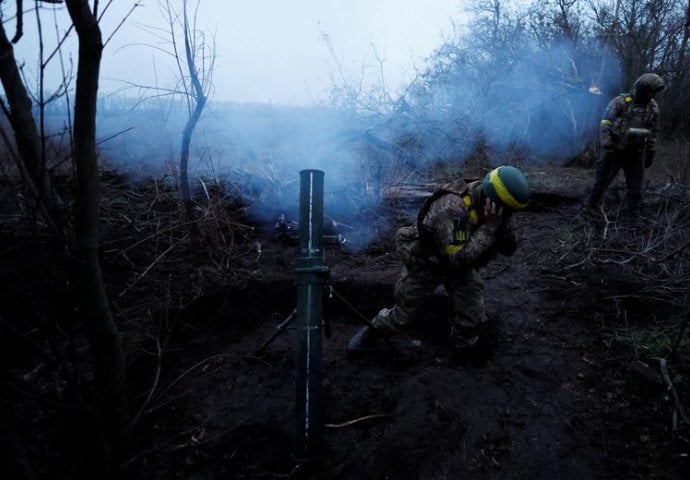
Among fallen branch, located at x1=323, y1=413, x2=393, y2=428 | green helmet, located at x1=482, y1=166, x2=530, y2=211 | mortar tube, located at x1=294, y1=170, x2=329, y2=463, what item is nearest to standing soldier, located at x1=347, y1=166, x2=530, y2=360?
green helmet, located at x1=482, y1=166, x2=530, y2=211

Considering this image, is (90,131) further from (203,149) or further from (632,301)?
(203,149)

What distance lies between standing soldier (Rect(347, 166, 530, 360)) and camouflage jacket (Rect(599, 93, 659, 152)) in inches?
135

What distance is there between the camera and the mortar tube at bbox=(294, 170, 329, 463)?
88.7 inches

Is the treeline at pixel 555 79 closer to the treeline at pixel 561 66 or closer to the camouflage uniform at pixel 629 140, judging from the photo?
the treeline at pixel 561 66

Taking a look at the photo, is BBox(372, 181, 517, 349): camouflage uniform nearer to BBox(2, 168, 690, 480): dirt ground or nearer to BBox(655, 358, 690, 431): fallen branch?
BBox(2, 168, 690, 480): dirt ground

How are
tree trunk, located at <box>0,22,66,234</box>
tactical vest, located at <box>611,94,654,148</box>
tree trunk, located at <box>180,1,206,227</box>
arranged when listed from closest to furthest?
tree trunk, located at <box>0,22,66,234</box>
tree trunk, located at <box>180,1,206,227</box>
tactical vest, located at <box>611,94,654,148</box>

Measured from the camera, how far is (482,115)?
10375mm

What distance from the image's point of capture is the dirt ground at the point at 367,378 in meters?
2.49

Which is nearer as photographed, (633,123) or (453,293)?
(453,293)

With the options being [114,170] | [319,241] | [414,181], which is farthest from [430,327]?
[114,170]

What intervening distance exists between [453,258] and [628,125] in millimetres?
4219

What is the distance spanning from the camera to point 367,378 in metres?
3.49

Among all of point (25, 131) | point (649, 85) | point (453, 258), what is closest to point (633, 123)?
point (649, 85)

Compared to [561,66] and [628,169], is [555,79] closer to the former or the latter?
[561,66]
